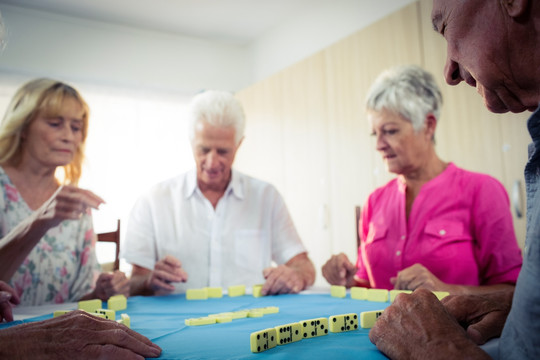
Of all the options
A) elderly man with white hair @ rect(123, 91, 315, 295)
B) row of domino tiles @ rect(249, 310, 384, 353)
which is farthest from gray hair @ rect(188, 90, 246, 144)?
row of domino tiles @ rect(249, 310, 384, 353)

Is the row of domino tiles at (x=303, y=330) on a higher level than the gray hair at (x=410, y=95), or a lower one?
lower

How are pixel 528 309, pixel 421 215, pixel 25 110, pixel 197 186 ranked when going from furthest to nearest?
pixel 197 186
pixel 25 110
pixel 421 215
pixel 528 309

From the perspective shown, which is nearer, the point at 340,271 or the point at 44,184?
the point at 340,271

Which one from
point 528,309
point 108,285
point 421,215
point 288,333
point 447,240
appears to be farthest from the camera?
point 421,215

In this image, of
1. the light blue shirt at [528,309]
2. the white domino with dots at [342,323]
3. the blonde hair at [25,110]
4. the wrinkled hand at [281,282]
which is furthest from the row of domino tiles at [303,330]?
the blonde hair at [25,110]

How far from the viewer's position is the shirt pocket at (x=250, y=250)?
95.3 inches

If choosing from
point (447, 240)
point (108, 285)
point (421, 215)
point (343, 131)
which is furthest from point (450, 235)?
point (343, 131)

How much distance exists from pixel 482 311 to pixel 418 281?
536 mm

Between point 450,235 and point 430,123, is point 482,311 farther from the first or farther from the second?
point 430,123

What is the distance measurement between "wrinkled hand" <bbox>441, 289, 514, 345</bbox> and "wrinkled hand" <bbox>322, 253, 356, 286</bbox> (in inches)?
33.1

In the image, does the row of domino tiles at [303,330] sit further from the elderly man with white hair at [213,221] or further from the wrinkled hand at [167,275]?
the elderly man with white hair at [213,221]

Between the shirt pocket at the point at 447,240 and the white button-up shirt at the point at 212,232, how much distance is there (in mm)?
708

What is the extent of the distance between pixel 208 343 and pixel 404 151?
58.7 inches

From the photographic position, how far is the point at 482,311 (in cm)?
106
